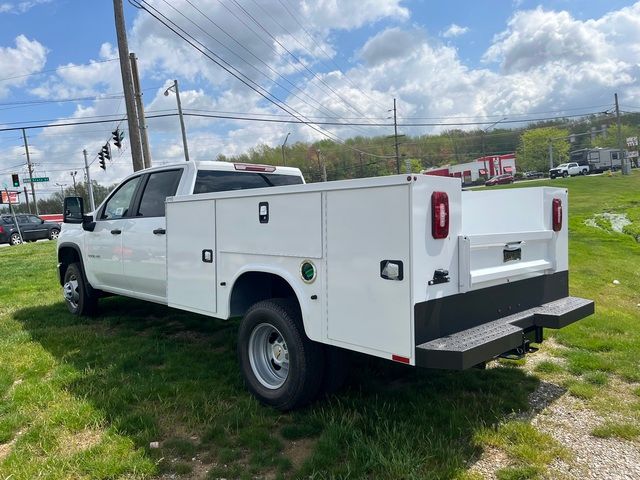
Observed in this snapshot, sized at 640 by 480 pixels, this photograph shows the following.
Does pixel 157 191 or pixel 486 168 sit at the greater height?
pixel 486 168

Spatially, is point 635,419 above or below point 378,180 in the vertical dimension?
below

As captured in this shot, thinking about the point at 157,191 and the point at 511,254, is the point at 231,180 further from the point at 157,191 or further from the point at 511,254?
the point at 511,254

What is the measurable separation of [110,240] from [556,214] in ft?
16.2

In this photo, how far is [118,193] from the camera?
6523mm

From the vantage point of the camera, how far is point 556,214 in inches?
176

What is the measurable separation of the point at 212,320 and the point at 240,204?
3.11 metres

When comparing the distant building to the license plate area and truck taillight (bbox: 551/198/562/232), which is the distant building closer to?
truck taillight (bbox: 551/198/562/232)

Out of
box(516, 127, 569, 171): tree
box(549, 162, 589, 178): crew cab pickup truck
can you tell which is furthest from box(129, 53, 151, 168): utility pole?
box(516, 127, 569, 171): tree

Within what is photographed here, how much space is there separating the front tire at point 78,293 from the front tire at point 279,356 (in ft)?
12.5

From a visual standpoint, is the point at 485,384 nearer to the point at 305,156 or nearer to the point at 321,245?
the point at 321,245

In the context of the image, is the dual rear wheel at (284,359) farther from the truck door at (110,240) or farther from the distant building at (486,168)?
the distant building at (486,168)

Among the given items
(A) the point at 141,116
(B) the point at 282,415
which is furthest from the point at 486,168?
(B) the point at 282,415

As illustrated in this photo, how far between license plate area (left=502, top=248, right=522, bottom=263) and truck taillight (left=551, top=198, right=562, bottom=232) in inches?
25.4

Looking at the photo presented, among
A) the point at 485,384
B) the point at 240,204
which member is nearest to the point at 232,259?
the point at 240,204
